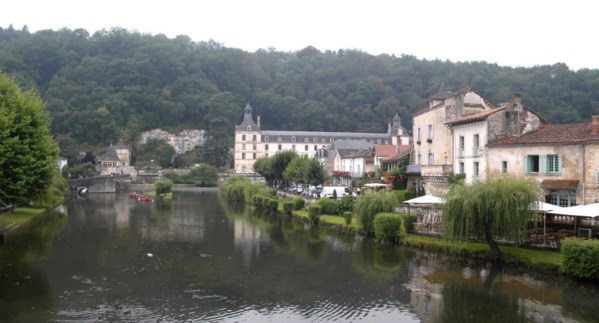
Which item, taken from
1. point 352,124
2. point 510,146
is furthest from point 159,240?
point 352,124

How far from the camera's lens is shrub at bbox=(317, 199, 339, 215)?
146ft

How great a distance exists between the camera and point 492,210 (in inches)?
952

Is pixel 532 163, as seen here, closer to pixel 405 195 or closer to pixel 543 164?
pixel 543 164

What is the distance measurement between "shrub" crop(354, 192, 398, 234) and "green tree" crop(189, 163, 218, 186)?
85136 millimetres

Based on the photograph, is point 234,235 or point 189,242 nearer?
point 189,242

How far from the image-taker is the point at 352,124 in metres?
172

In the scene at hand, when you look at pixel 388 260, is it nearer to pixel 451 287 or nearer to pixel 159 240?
pixel 451 287

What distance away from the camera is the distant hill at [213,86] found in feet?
461

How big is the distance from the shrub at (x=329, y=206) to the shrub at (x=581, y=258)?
79.1 feet

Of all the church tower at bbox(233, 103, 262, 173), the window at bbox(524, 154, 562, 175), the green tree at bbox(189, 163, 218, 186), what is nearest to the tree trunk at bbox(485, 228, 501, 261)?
the window at bbox(524, 154, 562, 175)

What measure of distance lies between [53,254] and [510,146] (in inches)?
1101


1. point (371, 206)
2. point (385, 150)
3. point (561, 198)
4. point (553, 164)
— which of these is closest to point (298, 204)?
point (371, 206)

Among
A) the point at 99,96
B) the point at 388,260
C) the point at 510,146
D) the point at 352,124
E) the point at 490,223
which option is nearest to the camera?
the point at 490,223

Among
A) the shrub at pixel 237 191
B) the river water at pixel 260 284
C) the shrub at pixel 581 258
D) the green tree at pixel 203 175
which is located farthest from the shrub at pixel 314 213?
the green tree at pixel 203 175
